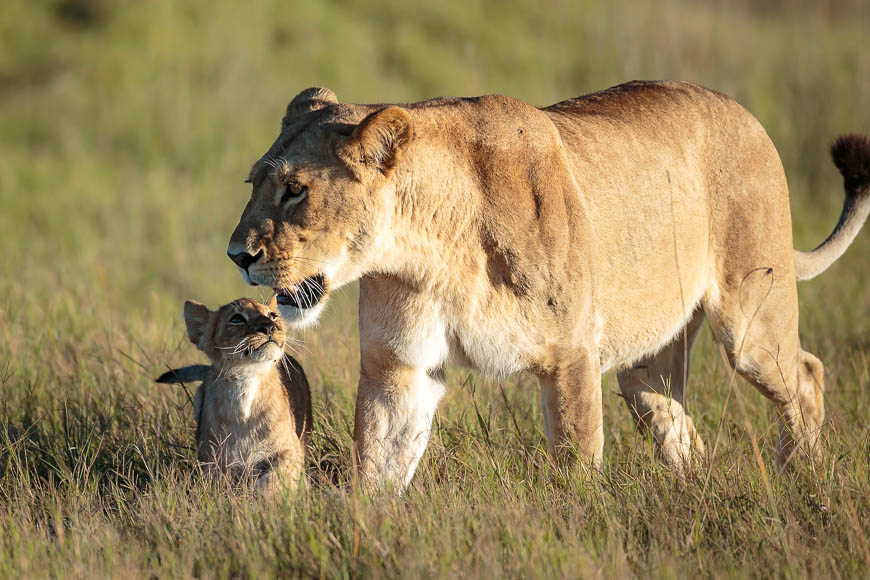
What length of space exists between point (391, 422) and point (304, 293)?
0.65 meters

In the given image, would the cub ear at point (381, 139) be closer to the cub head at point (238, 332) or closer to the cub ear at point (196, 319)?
the cub head at point (238, 332)

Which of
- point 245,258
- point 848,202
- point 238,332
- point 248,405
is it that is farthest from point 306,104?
point 848,202

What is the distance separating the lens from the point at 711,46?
46.6 ft

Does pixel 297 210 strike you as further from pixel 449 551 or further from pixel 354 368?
pixel 354 368

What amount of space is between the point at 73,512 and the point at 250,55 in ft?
32.2

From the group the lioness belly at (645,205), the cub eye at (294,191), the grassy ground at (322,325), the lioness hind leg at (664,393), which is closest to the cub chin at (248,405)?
the grassy ground at (322,325)

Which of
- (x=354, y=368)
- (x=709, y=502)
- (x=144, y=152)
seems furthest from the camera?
(x=144, y=152)

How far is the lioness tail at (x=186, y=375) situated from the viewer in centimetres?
443

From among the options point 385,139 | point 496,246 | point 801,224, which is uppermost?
point 385,139

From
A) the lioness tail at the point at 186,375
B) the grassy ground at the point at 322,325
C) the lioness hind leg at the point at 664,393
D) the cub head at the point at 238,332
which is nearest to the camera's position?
the grassy ground at the point at 322,325

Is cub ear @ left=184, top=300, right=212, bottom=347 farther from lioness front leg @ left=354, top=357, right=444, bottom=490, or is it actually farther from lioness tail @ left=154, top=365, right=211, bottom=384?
lioness front leg @ left=354, top=357, right=444, bottom=490

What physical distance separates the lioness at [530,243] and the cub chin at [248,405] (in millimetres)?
379

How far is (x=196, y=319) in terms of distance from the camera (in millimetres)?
4527

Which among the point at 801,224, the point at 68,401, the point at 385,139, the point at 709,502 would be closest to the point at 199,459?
the point at 68,401
